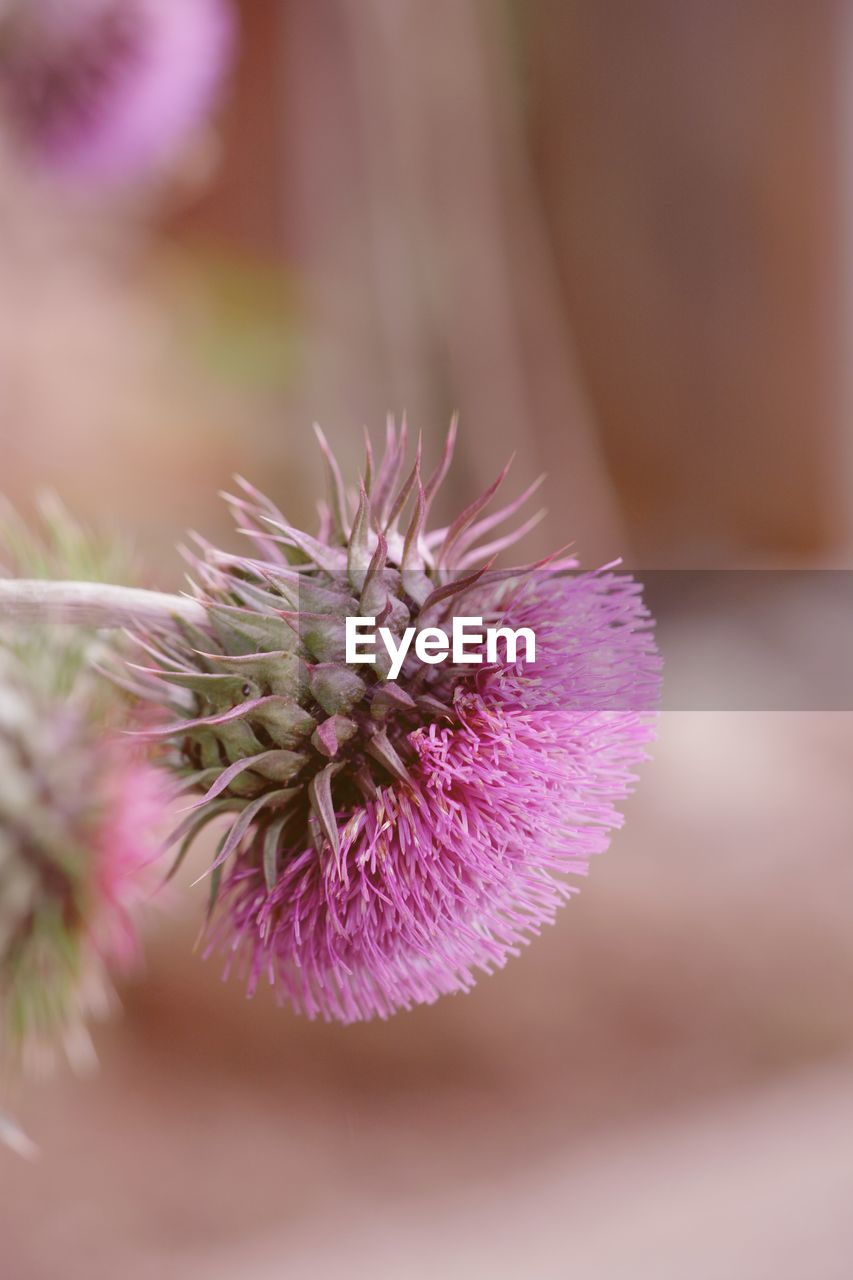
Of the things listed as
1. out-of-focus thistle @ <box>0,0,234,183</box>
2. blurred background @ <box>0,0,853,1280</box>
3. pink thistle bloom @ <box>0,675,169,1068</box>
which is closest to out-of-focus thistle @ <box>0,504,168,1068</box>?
pink thistle bloom @ <box>0,675,169,1068</box>

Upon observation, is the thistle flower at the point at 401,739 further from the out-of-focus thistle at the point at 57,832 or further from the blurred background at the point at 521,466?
the blurred background at the point at 521,466

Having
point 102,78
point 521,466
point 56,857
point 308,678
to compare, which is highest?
point 102,78

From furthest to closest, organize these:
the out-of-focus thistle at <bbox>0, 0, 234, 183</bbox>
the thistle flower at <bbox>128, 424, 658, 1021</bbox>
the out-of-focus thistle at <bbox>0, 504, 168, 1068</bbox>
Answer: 1. the out-of-focus thistle at <bbox>0, 0, 234, 183</bbox>
2. the out-of-focus thistle at <bbox>0, 504, 168, 1068</bbox>
3. the thistle flower at <bbox>128, 424, 658, 1021</bbox>

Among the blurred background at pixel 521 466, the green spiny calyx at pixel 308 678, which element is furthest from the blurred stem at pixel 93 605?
the blurred background at pixel 521 466

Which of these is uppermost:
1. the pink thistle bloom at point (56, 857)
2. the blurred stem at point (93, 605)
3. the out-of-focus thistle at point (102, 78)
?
the out-of-focus thistle at point (102, 78)

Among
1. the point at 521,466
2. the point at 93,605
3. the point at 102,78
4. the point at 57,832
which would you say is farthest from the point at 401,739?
the point at 521,466

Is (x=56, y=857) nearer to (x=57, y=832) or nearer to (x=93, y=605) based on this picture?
(x=57, y=832)

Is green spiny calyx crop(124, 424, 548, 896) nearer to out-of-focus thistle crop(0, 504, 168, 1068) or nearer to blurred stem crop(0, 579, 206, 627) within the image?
blurred stem crop(0, 579, 206, 627)
